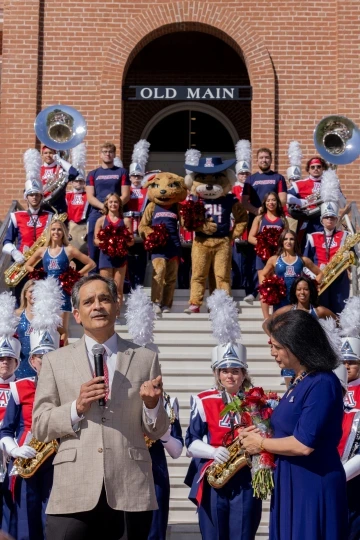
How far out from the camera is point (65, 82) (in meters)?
17.8

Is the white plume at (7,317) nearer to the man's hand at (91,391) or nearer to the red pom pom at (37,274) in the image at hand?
the red pom pom at (37,274)

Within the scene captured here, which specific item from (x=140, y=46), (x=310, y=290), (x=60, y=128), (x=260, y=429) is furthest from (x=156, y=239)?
(x=260, y=429)

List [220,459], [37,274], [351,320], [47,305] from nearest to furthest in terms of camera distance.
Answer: [220,459] < [351,320] < [47,305] < [37,274]

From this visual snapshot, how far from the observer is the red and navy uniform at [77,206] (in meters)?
14.6

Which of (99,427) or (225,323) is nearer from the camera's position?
(99,427)

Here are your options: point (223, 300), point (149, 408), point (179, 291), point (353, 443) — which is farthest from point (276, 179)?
point (149, 408)

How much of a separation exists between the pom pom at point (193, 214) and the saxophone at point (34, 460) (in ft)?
16.3

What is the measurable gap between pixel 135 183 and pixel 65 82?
11.5 feet

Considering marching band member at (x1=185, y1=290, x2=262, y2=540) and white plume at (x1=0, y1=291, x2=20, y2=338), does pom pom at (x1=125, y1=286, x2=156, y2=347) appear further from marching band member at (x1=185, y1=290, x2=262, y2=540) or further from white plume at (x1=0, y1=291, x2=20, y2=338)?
marching band member at (x1=185, y1=290, x2=262, y2=540)

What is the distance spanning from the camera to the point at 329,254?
1298 centimetres

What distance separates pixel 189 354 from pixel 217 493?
4203mm

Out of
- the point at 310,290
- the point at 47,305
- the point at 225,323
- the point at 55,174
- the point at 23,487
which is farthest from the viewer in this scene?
the point at 55,174

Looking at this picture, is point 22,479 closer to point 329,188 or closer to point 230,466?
point 230,466

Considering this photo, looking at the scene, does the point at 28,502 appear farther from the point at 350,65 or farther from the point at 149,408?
the point at 350,65
